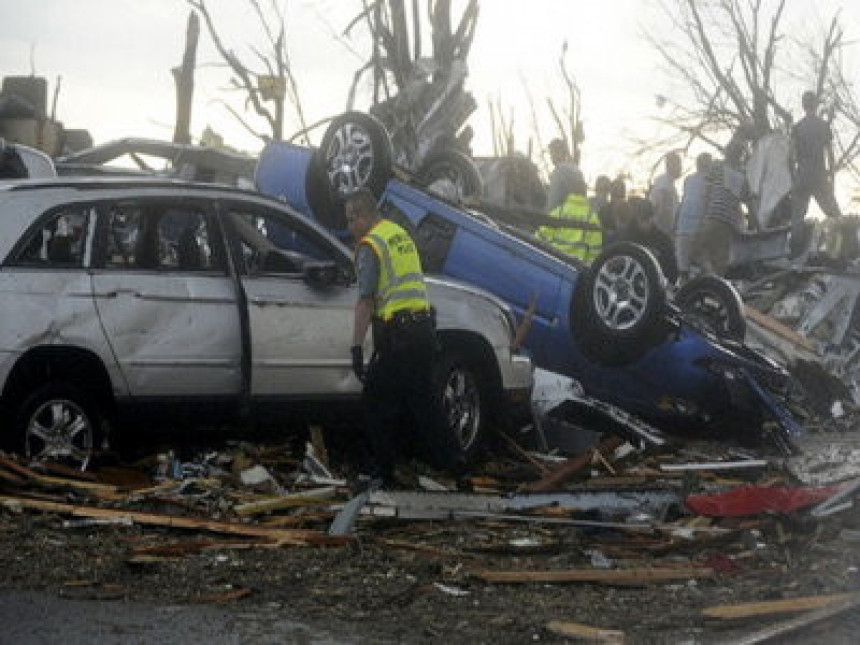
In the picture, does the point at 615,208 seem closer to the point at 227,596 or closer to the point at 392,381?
the point at 392,381

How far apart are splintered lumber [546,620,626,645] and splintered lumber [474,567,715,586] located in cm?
81

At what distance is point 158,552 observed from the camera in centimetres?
722

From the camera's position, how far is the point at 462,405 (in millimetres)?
10438

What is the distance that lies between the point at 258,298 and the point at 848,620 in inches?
164

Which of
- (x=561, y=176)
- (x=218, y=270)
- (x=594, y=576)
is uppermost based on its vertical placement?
(x=561, y=176)

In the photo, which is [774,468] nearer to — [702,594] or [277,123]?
[702,594]

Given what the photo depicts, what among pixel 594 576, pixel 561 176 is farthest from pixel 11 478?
pixel 561 176

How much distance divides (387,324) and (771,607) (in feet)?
11.3

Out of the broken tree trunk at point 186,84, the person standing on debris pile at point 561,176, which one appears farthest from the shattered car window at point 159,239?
Result: the broken tree trunk at point 186,84

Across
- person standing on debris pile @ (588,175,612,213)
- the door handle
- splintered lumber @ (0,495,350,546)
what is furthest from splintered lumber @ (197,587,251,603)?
person standing on debris pile @ (588,175,612,213)

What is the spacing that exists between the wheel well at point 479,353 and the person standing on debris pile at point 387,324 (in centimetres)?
109

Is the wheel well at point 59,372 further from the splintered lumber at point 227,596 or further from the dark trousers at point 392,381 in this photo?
the splintered lumber at point 227,596

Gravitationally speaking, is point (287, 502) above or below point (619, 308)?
below

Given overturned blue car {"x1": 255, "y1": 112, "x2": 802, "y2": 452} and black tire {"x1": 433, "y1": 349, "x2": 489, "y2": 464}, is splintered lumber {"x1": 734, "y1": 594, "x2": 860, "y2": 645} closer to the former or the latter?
black tire {"x1": 433, "y1": 349, "x2": 489, "y2": 464}
